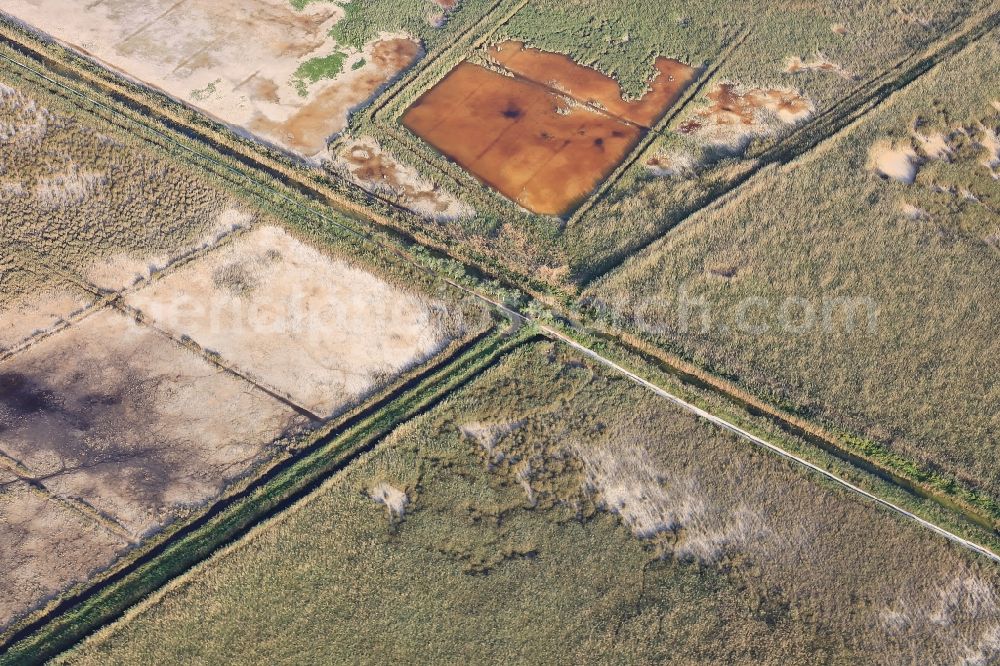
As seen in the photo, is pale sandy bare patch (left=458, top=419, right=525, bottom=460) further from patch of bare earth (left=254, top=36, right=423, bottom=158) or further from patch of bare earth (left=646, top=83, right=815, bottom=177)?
patch of bare earth (left=254, top=36, right=423, bottom=158)

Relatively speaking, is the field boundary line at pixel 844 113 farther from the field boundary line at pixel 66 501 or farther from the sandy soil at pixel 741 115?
the field boundary line at pixel 66 501

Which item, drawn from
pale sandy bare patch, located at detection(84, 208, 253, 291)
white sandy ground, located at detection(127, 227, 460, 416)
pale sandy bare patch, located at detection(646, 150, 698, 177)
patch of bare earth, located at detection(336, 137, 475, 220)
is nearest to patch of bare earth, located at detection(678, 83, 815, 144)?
pale sandy bare patch, located at detection(646, 150, 698, 177)

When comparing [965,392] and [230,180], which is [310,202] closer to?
[230,180]

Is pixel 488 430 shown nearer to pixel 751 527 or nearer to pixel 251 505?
pixel 251 505

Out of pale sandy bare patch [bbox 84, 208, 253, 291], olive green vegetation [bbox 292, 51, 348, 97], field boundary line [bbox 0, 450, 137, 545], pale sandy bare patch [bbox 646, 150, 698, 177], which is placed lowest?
field boundary line [bbox 0, 450, 137, 545]

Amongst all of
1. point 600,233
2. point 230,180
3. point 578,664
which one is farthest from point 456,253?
point 578,664

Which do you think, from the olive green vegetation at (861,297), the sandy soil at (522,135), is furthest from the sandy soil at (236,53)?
the olive green vegetation at (861,297)
